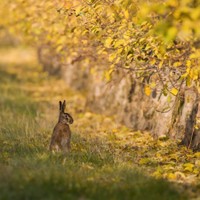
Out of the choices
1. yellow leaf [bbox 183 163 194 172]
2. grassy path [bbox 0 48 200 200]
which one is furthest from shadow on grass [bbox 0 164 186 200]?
yellow leaf [bbox 183 163 194 172]

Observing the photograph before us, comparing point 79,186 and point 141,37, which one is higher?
point 141,37

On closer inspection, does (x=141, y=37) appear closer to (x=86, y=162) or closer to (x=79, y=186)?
(x=86, y=162)

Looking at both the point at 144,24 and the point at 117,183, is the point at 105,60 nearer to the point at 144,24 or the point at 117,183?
the point at 144,24

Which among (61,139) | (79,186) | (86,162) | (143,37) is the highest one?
(143,37)

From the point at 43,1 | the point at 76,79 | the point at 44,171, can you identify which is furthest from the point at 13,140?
the point at 76,79

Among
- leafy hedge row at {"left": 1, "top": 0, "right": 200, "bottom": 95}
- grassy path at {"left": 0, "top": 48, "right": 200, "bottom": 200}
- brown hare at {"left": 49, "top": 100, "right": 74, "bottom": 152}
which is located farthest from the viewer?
brown hare at {"left": 49, "top": 100, "right": 74, "bottom": 152}

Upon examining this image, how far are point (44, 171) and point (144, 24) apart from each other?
3.17 m

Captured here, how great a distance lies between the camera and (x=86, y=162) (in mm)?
9477

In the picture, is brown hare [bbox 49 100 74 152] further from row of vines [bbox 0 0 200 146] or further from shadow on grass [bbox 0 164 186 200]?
row of vines [bbox 0 0 200 146]

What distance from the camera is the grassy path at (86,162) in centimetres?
759

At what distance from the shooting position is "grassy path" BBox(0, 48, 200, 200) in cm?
759

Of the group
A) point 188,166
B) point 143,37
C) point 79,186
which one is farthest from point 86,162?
point 143,37

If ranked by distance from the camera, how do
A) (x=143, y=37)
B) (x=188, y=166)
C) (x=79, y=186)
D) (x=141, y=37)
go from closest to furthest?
(x=79, y=186), (x=188, y=166), (x=143, y=37), (x=141, y=37)

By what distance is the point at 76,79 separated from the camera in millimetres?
21406
